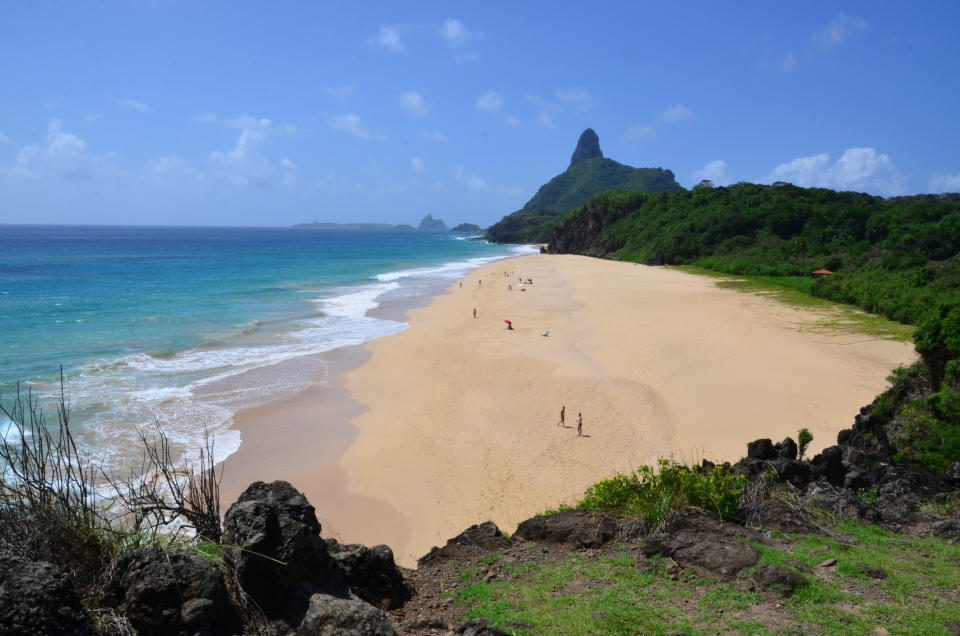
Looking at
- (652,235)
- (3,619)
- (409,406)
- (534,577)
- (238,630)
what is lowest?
(409,406)

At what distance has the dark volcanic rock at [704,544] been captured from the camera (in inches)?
242

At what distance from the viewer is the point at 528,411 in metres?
18.2

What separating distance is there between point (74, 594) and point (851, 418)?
1839 centimetres

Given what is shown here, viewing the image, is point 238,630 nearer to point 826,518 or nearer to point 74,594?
point 74,594

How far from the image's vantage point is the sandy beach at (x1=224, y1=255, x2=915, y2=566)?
12917 millimetres

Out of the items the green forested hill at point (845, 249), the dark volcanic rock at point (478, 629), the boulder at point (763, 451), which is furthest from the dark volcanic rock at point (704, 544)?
the green forested hill at point (845, 249)

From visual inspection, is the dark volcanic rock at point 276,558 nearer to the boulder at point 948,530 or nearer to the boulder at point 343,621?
the boulder at point 343,621

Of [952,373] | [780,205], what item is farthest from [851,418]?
[780,205]

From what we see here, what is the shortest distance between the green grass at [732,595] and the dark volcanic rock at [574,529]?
330 millimetres

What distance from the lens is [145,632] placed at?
169 inches

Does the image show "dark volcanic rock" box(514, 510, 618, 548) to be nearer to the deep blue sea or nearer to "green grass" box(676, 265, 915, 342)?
the deep blue sea

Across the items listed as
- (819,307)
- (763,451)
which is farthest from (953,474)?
(819,307)

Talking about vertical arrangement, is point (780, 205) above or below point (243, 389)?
above

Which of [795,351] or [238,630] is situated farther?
[795,351]
